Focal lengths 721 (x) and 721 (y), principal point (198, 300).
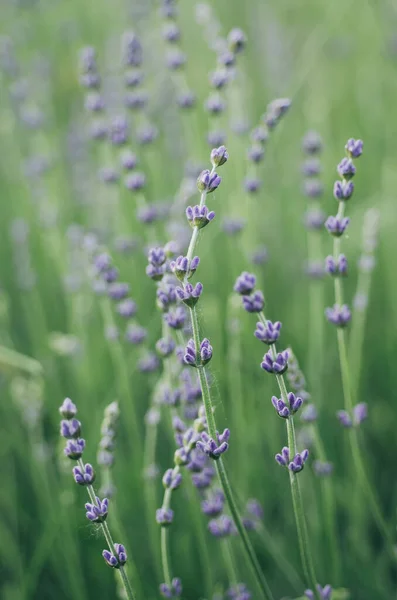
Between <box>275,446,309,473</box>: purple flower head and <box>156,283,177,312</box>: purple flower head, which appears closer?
<box>275,446,309,473</box>: purple flower head

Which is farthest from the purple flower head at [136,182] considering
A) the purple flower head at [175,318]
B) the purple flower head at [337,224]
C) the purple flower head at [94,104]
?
the purple flower head at [337,224]

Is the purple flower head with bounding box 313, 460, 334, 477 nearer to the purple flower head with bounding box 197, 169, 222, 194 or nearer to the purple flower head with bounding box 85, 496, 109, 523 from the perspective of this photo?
the purple flower head with bounding box 85, 496, 109, 523

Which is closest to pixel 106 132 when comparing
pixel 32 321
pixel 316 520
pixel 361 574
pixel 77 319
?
pixel 77 319

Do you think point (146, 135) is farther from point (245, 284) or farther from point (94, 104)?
point (245, 284)

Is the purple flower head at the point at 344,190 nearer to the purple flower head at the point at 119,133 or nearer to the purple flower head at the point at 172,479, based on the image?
the purple flower head at the point at 172,479

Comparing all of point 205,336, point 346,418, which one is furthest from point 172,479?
point 346,418

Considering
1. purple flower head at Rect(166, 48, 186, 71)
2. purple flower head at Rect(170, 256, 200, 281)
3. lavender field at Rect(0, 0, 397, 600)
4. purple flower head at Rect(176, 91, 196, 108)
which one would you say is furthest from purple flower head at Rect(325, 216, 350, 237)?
purple flower head at Rect(166, 48, 186, 71)

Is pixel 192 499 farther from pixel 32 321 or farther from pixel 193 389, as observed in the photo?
pixel 32 321

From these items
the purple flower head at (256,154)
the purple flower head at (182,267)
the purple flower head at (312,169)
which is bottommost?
the purple flower head at (182,267)
